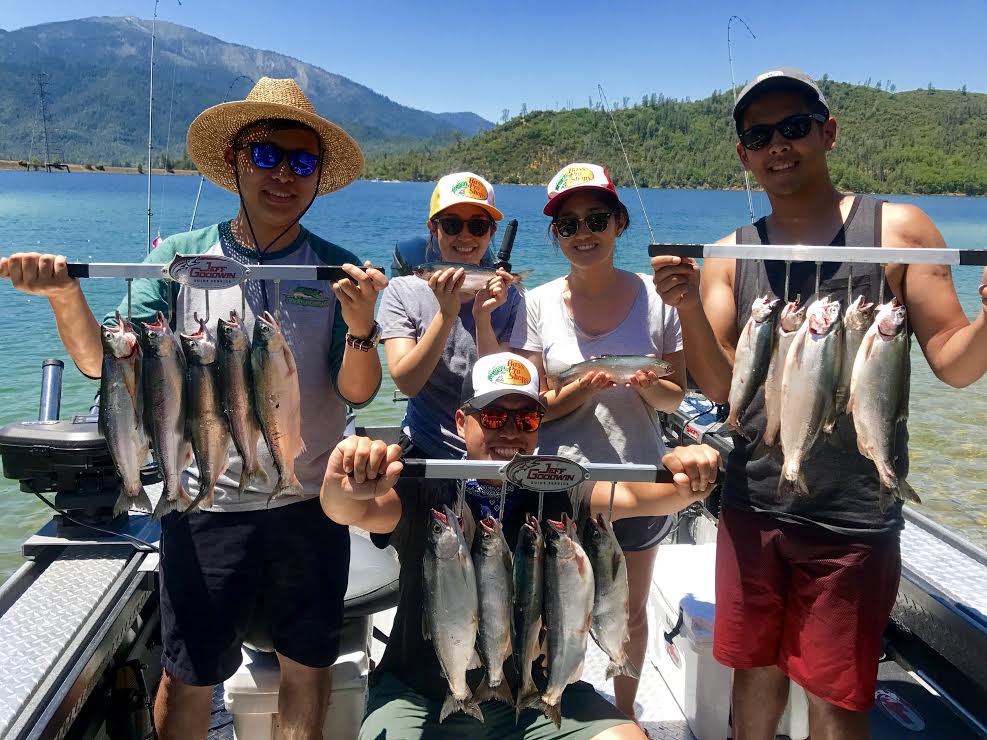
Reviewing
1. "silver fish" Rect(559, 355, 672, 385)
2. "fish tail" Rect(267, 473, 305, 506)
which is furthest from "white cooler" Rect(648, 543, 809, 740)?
"fish tail" Rect(267, 473, 305, 506)

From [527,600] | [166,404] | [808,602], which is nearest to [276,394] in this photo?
[166,404]

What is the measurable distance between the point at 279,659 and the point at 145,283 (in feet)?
5.39

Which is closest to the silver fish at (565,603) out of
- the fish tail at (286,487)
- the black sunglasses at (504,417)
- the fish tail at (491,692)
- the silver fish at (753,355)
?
the fish tail at (491,692)

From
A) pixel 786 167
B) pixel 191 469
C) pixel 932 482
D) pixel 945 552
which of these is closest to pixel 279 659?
pixel 191 469

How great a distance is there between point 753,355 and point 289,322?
1723 millimetres

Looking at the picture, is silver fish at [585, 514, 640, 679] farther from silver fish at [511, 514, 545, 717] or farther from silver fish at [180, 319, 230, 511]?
silver fish at [180, 319, 230, 511]

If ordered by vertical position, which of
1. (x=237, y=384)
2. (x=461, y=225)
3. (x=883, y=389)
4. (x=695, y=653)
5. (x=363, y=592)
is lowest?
(x=695, y=653)

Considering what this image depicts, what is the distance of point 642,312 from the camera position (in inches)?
127

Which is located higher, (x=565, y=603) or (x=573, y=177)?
(x=573, y=177)

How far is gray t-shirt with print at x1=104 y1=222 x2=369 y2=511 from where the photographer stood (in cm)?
263

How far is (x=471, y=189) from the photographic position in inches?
134

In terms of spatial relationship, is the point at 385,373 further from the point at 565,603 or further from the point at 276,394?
the point at 565,603

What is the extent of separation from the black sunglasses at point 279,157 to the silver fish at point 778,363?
186 centimetres

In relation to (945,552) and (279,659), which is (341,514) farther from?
(945,552)
